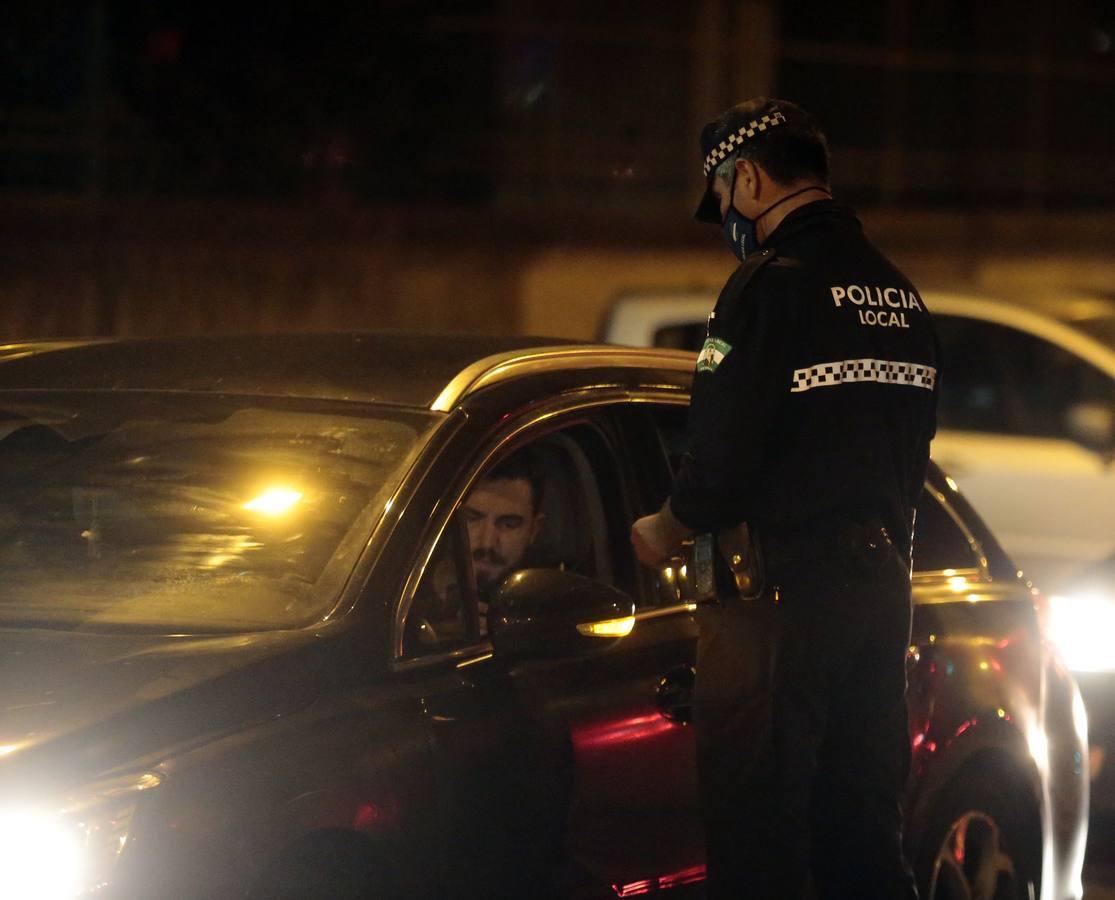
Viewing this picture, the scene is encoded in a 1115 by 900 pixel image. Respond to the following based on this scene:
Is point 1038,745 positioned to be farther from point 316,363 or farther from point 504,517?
point 316,363

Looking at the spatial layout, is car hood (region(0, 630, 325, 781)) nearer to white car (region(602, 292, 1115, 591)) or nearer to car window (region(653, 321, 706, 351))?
white car (region(602, 292, 1115, 591))

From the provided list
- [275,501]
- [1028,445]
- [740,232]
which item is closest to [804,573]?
[740,232]

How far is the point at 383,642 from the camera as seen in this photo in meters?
3.52

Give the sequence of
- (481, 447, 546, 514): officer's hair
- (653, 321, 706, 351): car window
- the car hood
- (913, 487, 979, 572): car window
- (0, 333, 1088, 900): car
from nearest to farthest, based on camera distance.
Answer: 1. the car hood
2. (0, 333, 1088, 900): car
3. (481, 447, 546, 514): officer's hair
4. (913, 487, 979, 572): car window
5. (653, 321, 706, 351): car window

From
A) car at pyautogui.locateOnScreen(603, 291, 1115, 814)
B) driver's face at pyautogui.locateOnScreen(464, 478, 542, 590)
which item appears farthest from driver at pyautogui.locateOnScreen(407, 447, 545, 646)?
car at pyautogui.locateOnScreen(603, 291, 1115, 814)

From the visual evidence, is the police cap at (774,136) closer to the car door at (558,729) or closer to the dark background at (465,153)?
the car door at (558,729)

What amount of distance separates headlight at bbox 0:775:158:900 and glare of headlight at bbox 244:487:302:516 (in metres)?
0.93

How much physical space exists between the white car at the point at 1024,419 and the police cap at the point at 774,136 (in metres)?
5.77

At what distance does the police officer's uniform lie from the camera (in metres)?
3.72

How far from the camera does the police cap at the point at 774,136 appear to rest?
3.95 metres

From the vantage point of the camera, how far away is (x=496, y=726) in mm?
3646

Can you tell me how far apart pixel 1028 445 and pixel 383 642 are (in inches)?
267

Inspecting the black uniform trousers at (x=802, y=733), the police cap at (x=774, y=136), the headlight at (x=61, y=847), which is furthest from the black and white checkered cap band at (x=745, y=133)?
the headlight at (x=61, y=847)

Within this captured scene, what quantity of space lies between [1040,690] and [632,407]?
127 centimetres
